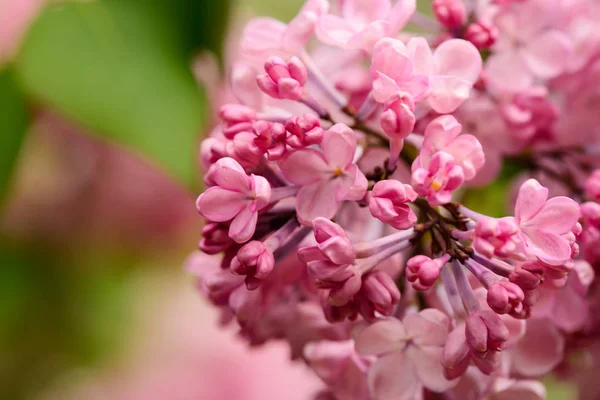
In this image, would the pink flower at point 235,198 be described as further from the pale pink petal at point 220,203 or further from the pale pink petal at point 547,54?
the pale pink petal at point 547,54

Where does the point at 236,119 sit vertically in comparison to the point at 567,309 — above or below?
above

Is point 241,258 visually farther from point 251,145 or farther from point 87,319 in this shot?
point 87,319

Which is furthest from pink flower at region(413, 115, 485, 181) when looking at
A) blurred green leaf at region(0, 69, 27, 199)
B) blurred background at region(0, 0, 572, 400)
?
blurred green leaf at region(0, 69, 27, 199)

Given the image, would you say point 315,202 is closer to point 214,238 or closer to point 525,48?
point 214,238

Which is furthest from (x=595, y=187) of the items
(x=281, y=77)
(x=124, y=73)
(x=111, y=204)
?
(x=111, y=204)

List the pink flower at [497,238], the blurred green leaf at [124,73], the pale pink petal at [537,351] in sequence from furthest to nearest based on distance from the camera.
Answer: the blurred green leaf at [124,73]
the pale pink petal at [537,351]
the pink flower at [497,238]

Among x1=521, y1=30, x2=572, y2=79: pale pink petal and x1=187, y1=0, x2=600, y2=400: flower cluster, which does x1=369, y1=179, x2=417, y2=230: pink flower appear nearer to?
x1=187, y1=0, x2=600, y2=400: flower cluster

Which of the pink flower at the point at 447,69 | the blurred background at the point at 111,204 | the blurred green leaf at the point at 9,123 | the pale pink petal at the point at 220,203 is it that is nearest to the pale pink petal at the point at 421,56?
the pink flower at the point at 447,69
